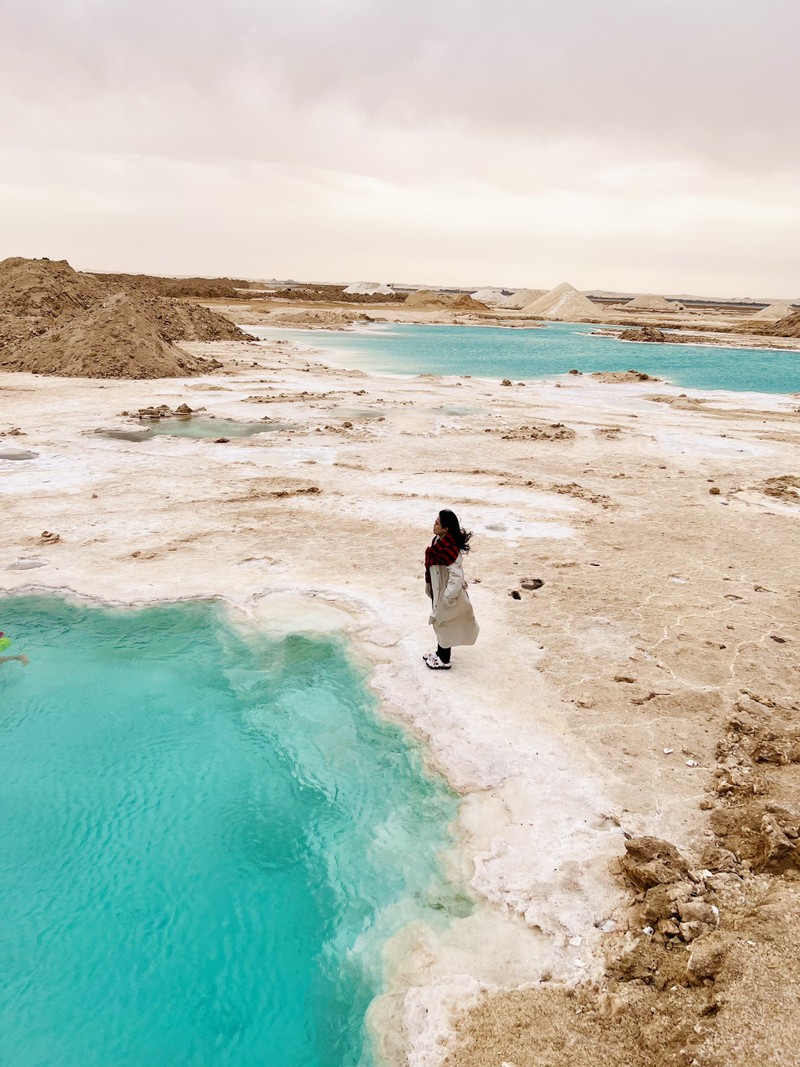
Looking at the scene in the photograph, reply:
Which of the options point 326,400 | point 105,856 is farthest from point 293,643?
point 326,400

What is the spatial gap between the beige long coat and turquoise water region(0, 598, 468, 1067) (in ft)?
3.02

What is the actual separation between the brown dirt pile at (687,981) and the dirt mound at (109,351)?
25.0 meters

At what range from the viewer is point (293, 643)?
7059 millimetres

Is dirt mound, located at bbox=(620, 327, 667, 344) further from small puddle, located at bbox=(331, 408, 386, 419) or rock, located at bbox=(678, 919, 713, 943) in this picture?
rock, located at bbox=(678, 919, 713, 943)

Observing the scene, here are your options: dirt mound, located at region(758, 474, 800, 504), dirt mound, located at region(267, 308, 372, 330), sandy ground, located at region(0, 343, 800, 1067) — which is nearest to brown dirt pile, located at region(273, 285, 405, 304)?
dirt mound, located at region(267, 308, 372, 330)

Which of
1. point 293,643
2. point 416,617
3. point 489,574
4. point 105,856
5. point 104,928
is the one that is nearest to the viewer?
point 104,928

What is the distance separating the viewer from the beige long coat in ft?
19.8

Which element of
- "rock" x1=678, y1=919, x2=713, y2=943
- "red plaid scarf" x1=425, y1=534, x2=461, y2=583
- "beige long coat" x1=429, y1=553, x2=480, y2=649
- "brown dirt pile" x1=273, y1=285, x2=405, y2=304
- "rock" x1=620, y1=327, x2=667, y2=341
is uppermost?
"brown dirt pile" x1=273, y1=285, x2=405, y2=304

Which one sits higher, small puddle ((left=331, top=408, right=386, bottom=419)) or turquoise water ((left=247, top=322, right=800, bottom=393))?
turquoise water ((left=247, top=322, right=800, bottom=393))

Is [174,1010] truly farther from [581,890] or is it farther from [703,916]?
[703,916]

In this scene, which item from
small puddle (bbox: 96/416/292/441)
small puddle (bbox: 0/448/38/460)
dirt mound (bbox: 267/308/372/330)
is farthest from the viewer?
dirt mound (bbox: 267/308/372/330)

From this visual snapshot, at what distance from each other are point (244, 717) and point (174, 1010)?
2.59 m

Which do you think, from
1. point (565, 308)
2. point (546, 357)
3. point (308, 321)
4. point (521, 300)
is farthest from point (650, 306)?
point (546, 357)

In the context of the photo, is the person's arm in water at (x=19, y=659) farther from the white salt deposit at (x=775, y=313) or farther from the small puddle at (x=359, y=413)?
the white salt deposit at (x=775, y=313)
